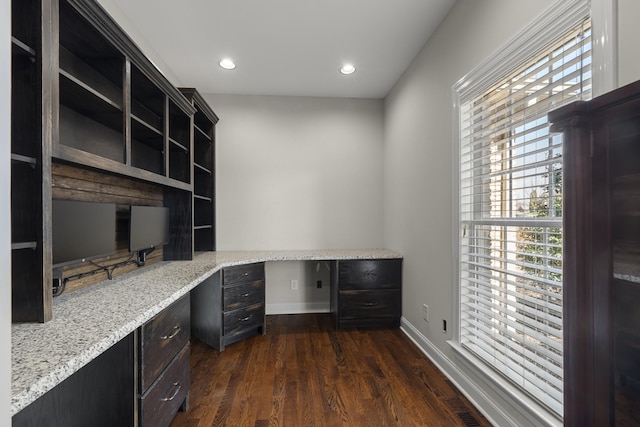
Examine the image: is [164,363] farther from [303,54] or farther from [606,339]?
[303,54]

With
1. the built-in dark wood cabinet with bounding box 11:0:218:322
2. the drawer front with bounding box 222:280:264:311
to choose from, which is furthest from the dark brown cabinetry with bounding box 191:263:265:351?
the built-in dark wood cabinet with bounding box 11:0:218:322

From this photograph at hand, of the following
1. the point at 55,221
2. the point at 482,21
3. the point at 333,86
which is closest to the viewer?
the point at 55,221

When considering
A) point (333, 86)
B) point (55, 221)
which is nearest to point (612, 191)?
point (55, 221)

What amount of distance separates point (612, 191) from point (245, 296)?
264cm

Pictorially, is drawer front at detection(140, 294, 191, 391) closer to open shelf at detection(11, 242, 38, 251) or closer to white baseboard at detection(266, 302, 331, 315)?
open shelf at detection(11, 242, 38, 251)

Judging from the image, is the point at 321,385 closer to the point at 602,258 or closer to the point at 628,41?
the point at 602,258

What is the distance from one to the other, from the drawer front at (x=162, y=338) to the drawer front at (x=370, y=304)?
1679mm

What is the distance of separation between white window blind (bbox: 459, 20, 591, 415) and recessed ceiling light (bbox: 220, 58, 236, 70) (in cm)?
211

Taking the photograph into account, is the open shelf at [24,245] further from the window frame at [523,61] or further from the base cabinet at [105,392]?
the window frame at [523,61]

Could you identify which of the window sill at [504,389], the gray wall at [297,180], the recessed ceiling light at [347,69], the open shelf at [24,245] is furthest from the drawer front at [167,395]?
the recessed ceiling light at [347,69]

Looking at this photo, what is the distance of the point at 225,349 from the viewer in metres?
2.65

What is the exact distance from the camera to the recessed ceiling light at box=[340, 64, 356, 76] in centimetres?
291

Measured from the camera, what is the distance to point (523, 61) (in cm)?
151

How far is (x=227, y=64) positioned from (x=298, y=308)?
2795 mm
